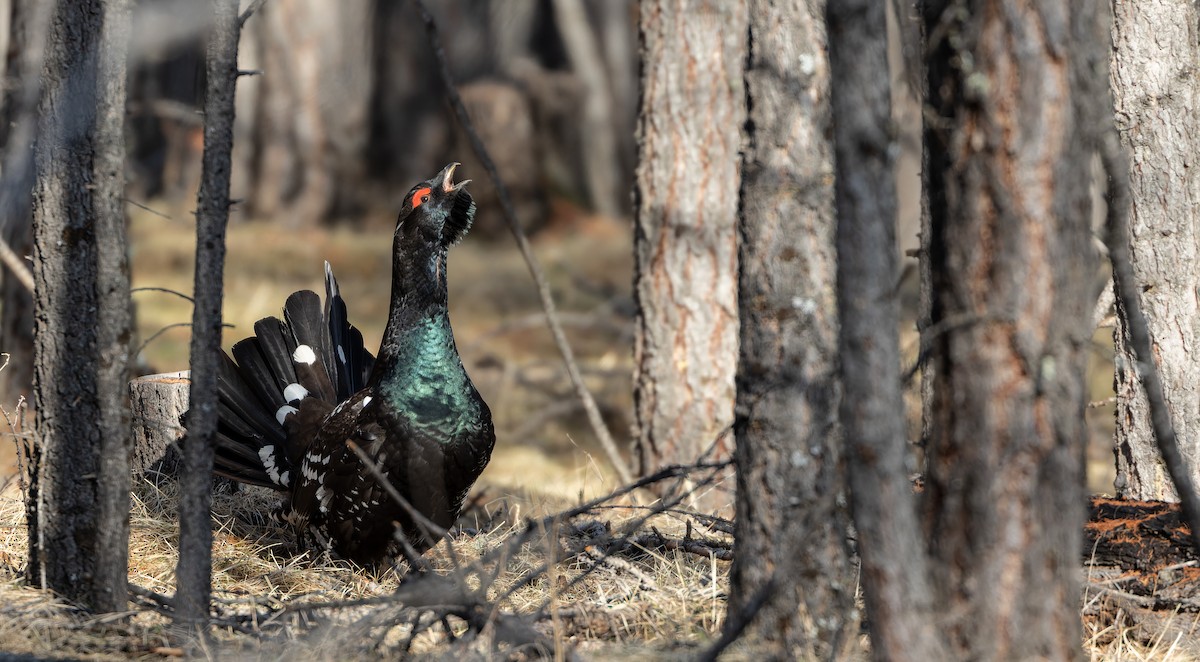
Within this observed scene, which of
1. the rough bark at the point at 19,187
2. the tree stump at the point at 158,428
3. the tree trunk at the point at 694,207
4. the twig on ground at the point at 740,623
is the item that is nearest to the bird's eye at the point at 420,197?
the tree stump at the point at 158,428

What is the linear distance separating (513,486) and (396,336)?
6.97 ft

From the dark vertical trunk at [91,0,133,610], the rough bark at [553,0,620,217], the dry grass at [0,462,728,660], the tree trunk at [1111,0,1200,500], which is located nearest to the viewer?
the dry grass at [0,462,728,660]

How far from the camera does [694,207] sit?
5.82 metres

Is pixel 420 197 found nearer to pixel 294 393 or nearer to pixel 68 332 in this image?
pixel 294 393

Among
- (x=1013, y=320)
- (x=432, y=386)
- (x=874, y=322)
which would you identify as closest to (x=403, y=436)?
(x=432, y=386)

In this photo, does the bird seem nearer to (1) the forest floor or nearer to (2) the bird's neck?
(2) the bird's neck

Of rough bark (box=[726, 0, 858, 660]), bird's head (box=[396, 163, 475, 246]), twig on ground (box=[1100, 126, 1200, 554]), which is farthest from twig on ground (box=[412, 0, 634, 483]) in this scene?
twig on ground (box=[1100, 126, 1200, 554])

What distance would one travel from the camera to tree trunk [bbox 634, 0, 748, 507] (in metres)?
5.80

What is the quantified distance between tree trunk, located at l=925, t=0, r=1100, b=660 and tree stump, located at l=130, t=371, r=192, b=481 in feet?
12.4

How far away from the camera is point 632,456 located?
A: 6.16 m

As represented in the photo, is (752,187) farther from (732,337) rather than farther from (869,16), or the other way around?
(732,337)

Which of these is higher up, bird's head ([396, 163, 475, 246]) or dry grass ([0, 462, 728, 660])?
bird's head ([396, 163, 475, 246])

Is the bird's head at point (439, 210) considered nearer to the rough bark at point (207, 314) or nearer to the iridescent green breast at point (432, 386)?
the iridescent green breast at point (432, 386)

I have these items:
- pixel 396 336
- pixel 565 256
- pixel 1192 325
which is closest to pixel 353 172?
pixel 565 256
